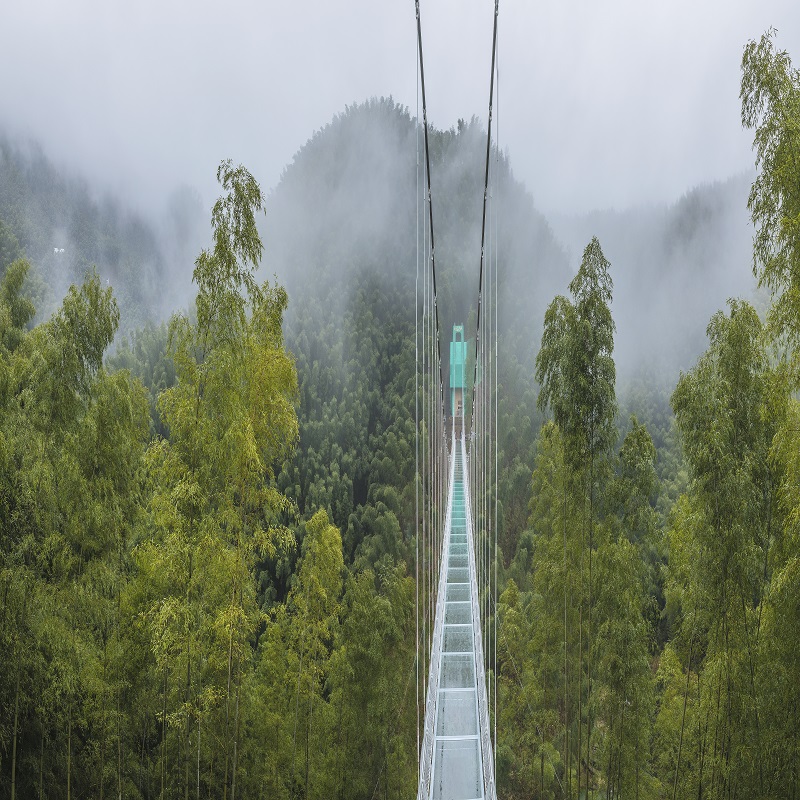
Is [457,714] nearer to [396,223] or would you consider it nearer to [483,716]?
[483,716]

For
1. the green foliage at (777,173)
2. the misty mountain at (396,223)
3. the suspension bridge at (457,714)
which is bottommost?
the suspension bridge at (457,714)

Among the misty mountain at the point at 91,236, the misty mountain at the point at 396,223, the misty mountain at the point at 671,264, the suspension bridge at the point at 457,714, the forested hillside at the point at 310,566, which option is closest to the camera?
the forested hillside at the point at 310,566

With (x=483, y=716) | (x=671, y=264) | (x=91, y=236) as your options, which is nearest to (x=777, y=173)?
(x=483, y=716)

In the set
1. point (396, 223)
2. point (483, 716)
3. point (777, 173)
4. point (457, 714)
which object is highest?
point (396, 223)

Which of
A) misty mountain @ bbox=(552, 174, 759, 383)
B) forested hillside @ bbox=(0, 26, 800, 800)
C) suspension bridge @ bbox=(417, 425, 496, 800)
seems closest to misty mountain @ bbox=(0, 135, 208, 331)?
misty mountain @ bbox=(552, 174, 759, 383)

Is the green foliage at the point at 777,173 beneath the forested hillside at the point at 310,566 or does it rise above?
above

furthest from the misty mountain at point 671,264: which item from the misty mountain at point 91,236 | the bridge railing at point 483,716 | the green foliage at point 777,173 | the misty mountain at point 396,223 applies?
the green foliage at point 777,173

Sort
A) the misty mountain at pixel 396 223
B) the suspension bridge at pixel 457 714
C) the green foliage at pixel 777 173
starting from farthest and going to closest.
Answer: the misty mountain at pixel 396 223
the suspension bridge at pixel 457 714
the green foliage at pixel 777 173

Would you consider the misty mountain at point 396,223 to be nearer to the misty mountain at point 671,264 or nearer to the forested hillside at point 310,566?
the misty mountain at point 671,264

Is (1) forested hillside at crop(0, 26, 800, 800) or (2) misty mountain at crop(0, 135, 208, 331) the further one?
(2) misty mountain at crop(0, 135, 208, 331)

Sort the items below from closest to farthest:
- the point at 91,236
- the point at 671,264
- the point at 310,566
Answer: the point at 310,566, the point at 91,236, the point at 671,264

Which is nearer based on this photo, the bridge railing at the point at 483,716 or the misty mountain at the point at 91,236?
the bridge railing at the point at 483,716

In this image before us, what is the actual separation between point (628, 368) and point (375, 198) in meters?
49.2

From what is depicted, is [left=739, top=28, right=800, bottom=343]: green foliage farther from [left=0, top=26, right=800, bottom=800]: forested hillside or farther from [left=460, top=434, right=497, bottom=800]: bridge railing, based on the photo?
[left=460, top=434, right=497, bottom=800]: bridge railing
